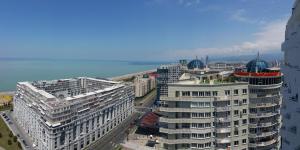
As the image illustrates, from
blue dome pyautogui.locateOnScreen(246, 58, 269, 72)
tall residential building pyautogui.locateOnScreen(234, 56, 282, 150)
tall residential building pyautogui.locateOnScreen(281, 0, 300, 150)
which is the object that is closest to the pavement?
tall residential building pyautogui.locateOnScreen(234, 56, 282, 150)

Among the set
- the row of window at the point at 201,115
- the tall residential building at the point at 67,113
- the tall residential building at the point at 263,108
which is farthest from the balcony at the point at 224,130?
the tall residential building at the point at 67,113

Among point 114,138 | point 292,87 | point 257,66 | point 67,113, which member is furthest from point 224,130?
point 114,138

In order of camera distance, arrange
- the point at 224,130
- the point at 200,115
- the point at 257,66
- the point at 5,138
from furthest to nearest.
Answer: the point at 5,138, the point at 257,66, the point at 224,130, the point at 200,115

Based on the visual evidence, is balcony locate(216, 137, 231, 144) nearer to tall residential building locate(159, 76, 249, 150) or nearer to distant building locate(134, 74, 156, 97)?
tall residential building locate(159, 76, 249, 150)

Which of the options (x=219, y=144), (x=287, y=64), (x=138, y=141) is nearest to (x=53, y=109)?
(x=138, y=141)

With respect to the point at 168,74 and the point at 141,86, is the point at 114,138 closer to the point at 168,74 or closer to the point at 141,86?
the point at 168,74

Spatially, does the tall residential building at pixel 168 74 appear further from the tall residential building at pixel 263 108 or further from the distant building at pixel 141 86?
the tall residential building at pixel 263 108
